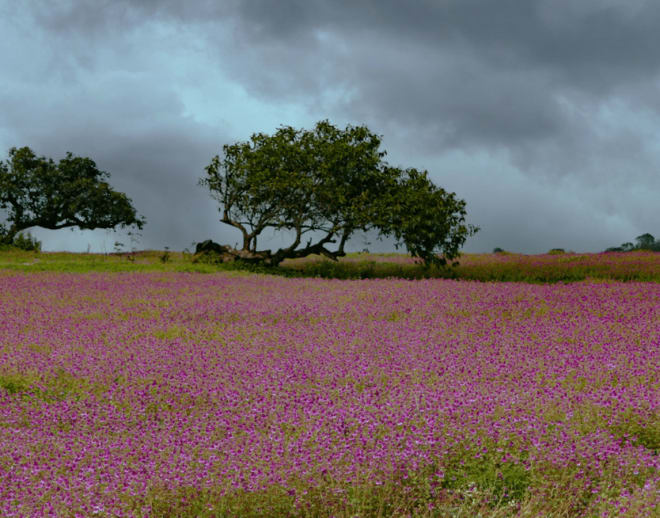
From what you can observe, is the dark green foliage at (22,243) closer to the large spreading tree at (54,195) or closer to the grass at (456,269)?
the large spreading tree at (54,195)

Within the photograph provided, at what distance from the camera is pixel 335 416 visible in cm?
474

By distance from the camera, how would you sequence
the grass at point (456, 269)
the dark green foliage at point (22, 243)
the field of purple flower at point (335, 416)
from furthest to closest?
the dark green foliage at point (22, 243), the grass at point (456, 269), the field of purple flower at point (335, 416)

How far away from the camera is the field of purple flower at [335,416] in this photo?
3865mm

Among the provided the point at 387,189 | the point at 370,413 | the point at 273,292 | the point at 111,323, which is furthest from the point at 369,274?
the point at 370,413

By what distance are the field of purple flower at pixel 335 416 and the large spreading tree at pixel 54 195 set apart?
25616mm

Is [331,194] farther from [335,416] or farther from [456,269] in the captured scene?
[335,416]

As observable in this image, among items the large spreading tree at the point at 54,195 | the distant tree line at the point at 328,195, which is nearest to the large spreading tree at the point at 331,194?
the distant tree line at the point at 328,195

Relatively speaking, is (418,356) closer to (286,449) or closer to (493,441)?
(493,441)

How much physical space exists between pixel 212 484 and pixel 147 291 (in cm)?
1130

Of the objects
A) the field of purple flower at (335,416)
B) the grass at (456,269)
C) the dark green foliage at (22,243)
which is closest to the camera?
the field of purple flower at (335,416)

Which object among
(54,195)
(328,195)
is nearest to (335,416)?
(328,195)

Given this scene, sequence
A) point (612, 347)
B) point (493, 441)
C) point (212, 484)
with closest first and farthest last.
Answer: point (212, 484), point (493, 441), point (612, 347)

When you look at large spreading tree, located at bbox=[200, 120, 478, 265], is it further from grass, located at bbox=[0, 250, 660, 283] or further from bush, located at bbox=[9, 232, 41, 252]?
bush, located at bbox=[9, 232, 41, 252]

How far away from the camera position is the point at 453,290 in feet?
43.2
